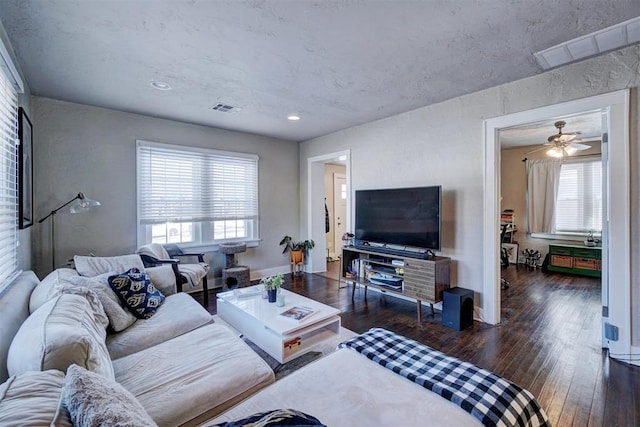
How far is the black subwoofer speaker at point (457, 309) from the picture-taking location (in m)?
2.93

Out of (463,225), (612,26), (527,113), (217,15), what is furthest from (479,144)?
(217,15)

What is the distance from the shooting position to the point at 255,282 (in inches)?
189

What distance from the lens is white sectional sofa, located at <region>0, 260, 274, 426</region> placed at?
0.86 meters

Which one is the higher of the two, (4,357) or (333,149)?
(333,149)

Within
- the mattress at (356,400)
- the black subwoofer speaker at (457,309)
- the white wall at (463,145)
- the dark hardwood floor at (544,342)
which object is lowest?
the dark hardwood floor at (544,342)

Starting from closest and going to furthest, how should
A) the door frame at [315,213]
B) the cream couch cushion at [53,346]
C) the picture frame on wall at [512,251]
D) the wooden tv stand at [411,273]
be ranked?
the cream couch cushion at [53,346] → the wooden tv stand at [411,273] → the door frame at [315,213] → the picture frame on wall at [512,251]

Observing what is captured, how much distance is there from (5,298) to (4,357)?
0.58 meters

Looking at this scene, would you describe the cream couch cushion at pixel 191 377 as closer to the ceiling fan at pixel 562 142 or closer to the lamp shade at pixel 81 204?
the lamp shade at pixel 81 204

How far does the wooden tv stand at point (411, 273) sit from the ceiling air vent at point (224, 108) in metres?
2.40

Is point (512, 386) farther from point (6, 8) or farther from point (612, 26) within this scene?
point (6, 8)

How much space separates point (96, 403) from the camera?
0.77 meters

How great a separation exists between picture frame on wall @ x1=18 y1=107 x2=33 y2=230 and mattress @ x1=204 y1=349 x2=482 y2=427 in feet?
8.81

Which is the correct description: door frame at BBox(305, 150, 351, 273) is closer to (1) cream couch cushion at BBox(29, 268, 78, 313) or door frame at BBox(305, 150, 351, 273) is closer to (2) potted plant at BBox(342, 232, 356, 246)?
(2) potted plant at BBox(342, 232, 356, 246)

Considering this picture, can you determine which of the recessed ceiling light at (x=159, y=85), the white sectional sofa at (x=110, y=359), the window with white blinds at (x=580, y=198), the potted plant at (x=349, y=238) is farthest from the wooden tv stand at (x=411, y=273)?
the window with white blinds at (x=580, y=198)
